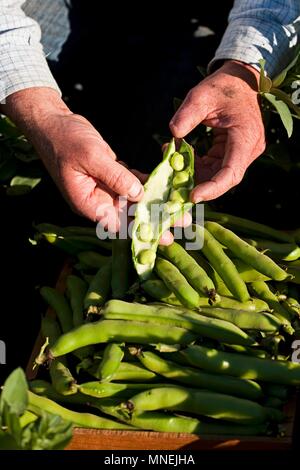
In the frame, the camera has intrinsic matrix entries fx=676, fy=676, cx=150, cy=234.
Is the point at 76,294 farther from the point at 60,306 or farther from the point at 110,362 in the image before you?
the point at 110,362

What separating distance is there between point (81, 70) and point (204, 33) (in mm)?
671

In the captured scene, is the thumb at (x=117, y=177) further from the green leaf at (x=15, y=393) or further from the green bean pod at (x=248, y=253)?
the green leaf at (x=15, y=393)

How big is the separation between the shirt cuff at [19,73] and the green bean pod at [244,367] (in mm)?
1111

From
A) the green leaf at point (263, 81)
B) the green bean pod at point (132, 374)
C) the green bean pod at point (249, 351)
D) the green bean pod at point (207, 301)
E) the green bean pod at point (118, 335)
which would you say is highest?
the green leaf at point (263, 81)

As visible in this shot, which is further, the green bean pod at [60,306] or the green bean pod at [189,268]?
the green bean pod at [60,306]

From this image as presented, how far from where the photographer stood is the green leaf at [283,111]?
217 cm

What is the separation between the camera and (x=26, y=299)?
267 centimetres

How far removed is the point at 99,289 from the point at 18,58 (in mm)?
888

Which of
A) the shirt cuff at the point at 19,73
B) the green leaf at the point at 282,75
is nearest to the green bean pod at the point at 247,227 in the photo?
the green leaf at the point at 282,75

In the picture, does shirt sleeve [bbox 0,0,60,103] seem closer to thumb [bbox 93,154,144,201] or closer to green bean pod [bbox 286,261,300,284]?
thumb [bbox 93,154,144,201]

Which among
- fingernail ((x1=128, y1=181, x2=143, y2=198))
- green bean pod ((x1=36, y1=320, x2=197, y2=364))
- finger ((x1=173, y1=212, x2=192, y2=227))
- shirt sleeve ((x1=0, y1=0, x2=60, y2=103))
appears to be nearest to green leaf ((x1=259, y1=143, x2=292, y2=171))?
finger ((x1=173, y1=212, x2=192, y2=227))

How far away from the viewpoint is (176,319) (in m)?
1.88
